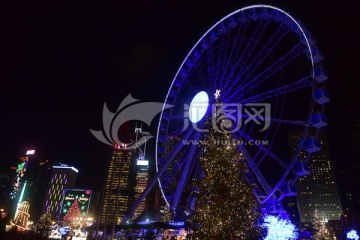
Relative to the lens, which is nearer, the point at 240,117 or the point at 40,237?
the point at 40,237

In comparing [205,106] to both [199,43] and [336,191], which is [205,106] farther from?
[336,191]

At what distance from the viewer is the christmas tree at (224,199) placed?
1417 cm

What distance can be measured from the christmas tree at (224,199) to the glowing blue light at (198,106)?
22.6ft

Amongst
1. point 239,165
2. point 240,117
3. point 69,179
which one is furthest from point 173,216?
point 69,179

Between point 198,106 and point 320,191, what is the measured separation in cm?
10885

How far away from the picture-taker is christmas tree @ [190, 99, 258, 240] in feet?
46.5

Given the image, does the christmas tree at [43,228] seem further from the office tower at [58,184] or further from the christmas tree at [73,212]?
the office tower at [58,184]

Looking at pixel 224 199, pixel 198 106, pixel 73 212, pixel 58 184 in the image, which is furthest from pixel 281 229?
pixel 58 184

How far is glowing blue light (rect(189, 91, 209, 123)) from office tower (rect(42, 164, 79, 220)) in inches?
4763

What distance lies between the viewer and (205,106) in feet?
72.8

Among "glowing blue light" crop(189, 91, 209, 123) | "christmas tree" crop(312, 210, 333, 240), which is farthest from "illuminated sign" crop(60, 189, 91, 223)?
"glowing blue light" crop(189, 91, 209, 123)

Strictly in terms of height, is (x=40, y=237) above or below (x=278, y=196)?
below

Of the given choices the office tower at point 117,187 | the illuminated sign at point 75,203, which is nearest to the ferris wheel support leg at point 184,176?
the office tower at point 117,187

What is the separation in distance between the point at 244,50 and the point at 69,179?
141095 millimetres
